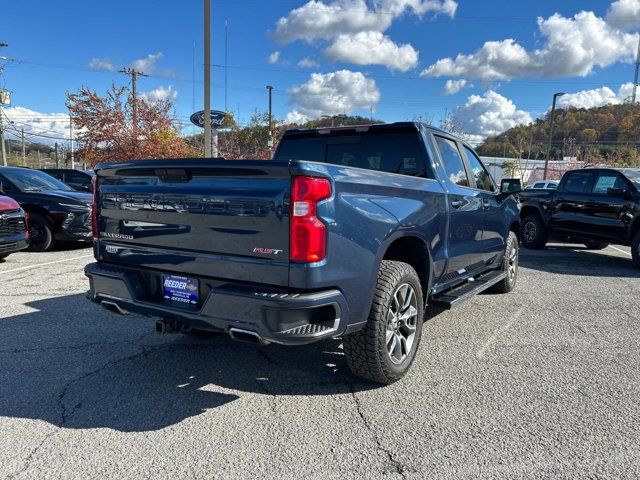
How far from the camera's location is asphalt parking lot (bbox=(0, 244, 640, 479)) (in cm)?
246

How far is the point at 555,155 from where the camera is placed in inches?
2707

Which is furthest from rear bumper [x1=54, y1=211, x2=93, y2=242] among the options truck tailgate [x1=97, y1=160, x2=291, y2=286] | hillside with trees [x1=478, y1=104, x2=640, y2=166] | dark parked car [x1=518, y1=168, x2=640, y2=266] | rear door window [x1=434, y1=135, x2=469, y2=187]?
hillside with trees [x1=478, y1=104, x2=640, y2=166]

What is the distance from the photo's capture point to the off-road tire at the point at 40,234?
29.5 feet

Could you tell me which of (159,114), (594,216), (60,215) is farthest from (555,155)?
(60,215)

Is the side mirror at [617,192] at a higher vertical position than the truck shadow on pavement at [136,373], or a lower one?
higher

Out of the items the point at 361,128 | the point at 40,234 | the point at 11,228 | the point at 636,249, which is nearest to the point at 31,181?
the point at 40,234

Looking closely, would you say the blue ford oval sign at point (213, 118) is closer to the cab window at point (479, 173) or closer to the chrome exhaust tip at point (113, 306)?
the cab window at point (479, 173)

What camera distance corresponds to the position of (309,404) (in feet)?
10.2

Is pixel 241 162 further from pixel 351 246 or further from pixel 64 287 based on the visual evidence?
pixel 64 287

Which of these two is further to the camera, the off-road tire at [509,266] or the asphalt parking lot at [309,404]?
the off-road tire at [509,266]

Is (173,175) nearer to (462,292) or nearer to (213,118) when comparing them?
(462,292)

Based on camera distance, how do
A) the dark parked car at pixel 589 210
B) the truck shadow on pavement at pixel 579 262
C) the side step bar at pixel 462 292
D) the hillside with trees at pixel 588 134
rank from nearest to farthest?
1. the side step bar at pixel 462 292
2. the truck shadow on pavement at pixel 579 262
3. the dark parked car at pixel 589 210
4. the hillside with trees at pixel 588 134

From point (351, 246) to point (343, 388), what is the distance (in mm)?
1174

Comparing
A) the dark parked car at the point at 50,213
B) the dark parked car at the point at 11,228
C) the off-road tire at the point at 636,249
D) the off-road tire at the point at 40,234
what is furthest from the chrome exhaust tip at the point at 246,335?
the off-road tire at the point at 636,249
